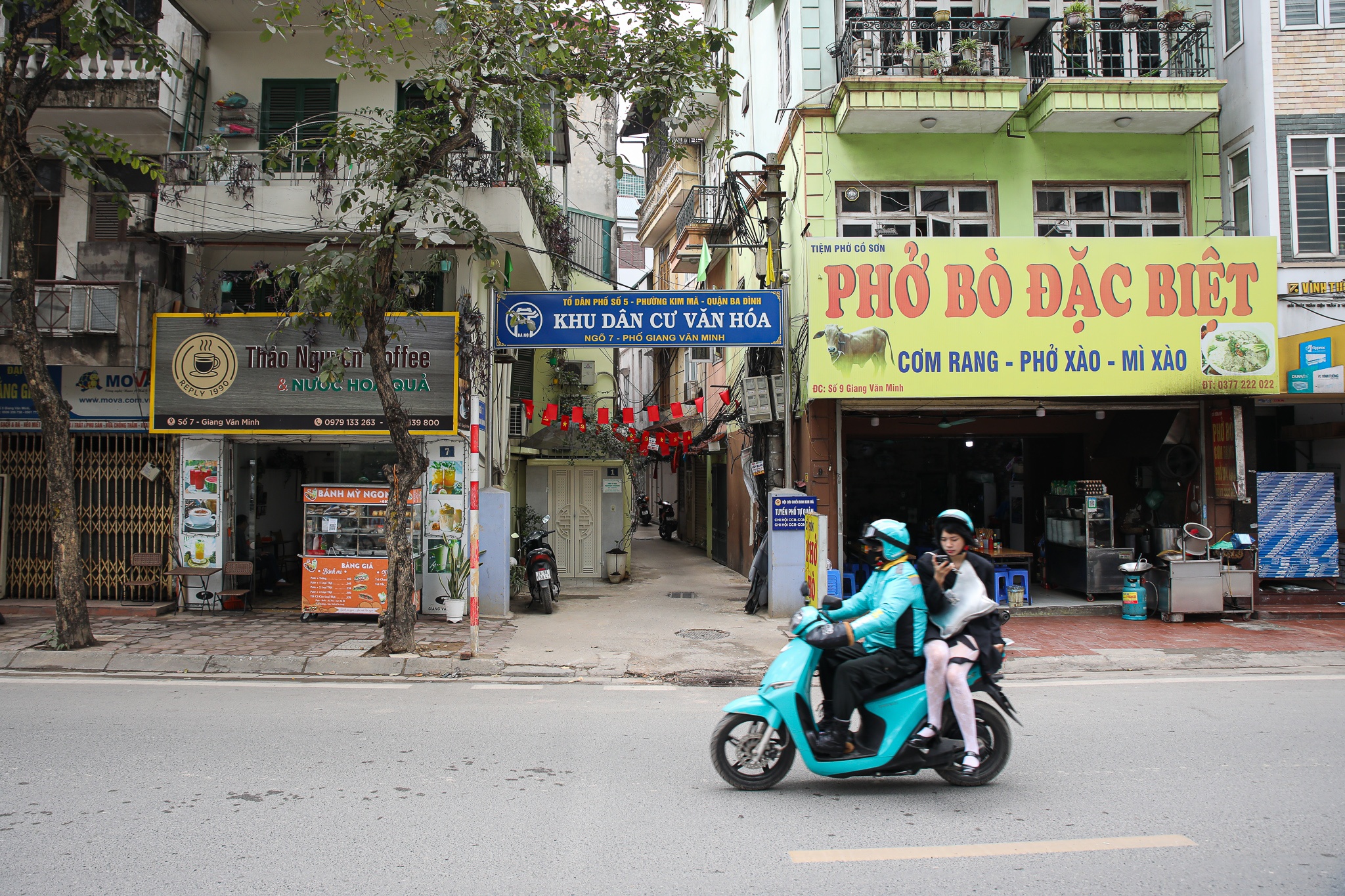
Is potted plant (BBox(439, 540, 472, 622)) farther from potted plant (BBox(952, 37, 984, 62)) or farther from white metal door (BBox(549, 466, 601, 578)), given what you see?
potted plant (BBox(952, 37, 984, 62))

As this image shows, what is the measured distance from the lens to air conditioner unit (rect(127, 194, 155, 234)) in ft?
38.9

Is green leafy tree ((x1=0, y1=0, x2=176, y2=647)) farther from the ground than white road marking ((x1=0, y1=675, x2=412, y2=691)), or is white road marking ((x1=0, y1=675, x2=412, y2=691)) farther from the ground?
green leafy tree ((x1=0, y1=0, x2=176, y2=647))

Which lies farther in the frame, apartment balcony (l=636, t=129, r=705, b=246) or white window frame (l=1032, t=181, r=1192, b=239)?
apartment balcony (l=636, t=129, r=705, b=246)

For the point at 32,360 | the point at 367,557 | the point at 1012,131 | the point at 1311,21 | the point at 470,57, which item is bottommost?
the point at 367,557

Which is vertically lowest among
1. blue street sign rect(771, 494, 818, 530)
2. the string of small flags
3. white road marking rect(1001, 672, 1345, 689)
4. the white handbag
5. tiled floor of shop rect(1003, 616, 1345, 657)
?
white road marking rect(1001, 672, 1345, 689)

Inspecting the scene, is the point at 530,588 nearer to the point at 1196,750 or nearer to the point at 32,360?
the point at 32,360

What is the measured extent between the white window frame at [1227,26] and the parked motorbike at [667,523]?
20.5 metres

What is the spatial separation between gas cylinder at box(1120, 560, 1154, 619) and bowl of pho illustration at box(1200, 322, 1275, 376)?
301 centimetres

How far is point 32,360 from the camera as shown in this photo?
9156 millimetres

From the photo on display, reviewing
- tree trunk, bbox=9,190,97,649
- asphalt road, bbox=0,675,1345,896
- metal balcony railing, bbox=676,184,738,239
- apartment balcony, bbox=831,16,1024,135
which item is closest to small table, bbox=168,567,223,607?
tree trunk, bbox=9,190,97,649

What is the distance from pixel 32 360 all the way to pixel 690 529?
63.4 feet

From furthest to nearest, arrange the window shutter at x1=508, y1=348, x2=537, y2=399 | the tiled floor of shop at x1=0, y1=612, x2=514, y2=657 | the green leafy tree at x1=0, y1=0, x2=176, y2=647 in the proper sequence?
the window shutter at x1=508, y1=348, x2=537, y2=399 → the tiled floor of shop at x1=0, y1=612, x2=514, y2=657 → the green leafy tree at x1=0, y1=0, x2=176, y2=647

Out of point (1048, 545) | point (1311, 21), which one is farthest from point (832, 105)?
point (1048, 545)

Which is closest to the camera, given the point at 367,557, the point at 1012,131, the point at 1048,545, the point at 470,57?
the point at 470,57
